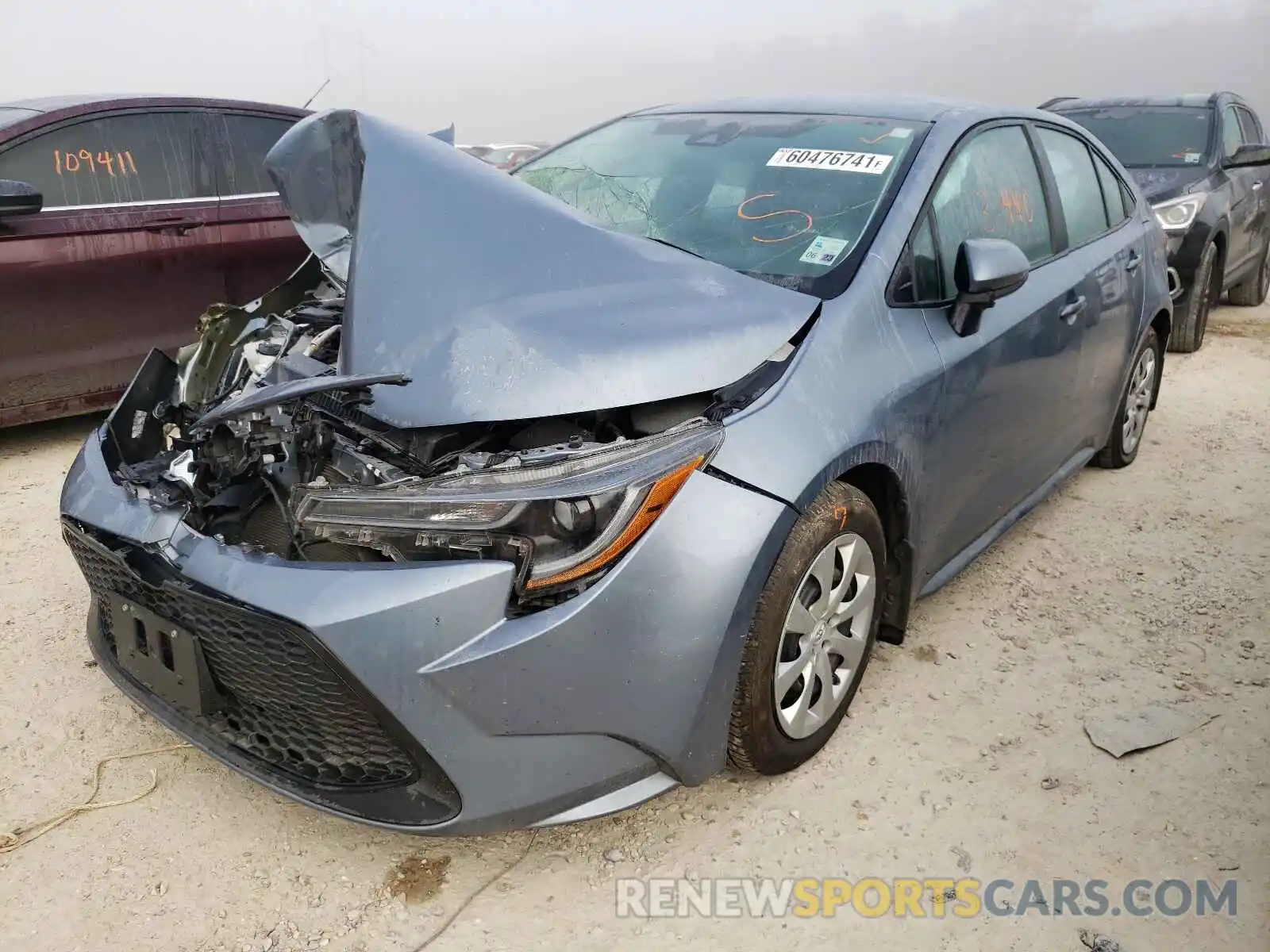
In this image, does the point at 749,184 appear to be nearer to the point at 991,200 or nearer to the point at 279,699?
the point at 991,200

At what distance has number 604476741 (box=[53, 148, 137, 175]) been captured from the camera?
419cm

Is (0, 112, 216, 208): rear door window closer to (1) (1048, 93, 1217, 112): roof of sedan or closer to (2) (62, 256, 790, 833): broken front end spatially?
(2) (62, 256, 790, 833): broken front end

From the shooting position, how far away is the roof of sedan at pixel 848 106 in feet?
9.44

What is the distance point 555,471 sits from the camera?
1.79 m

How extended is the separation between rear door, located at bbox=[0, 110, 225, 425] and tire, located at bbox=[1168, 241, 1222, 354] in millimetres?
5969

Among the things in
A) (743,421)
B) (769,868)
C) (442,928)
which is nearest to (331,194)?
(743,421)

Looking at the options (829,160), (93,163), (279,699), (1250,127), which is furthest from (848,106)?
(1250,127)

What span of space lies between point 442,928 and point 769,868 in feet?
2.24

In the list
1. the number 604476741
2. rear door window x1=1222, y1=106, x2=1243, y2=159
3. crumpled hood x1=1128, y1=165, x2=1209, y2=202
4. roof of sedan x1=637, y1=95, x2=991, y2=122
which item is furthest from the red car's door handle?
rear door window x1=1222, y1=106, x2=1243, y2=159

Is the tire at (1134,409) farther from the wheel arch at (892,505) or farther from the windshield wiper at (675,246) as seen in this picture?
the windshield wiper at (675,246)

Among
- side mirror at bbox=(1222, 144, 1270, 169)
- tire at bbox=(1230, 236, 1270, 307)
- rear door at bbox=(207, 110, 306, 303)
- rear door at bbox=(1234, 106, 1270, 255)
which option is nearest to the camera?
rear door at bbox=(207, 110, 306, 303)

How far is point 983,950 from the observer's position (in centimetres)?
185

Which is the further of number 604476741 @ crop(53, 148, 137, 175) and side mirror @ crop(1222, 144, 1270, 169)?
side mirror @ crop(1222, 144, 1270, 169)
